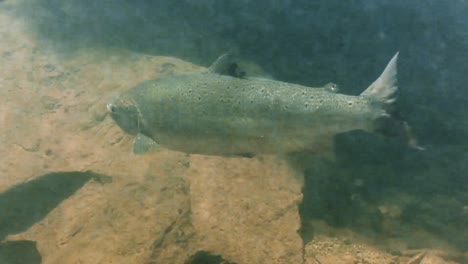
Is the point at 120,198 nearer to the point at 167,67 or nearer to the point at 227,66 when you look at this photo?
the point at 227,66

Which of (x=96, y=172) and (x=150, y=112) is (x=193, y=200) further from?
(x=96, y=172)

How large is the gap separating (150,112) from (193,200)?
1.13m

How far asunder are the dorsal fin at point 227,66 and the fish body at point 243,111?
0.01 meters

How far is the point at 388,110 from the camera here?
146 inches

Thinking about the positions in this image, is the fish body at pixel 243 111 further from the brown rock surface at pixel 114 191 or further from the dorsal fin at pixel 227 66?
the brown rock surface at pixel 114 191

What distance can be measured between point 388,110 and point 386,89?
0.21 meters

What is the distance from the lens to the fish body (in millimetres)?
3758

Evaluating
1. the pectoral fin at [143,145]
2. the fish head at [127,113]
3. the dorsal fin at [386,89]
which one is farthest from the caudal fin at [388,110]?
the fish head at [127,113]

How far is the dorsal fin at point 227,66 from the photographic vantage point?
4184mm

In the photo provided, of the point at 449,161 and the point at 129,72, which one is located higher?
the point at 129,72

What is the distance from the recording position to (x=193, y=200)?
438 cm

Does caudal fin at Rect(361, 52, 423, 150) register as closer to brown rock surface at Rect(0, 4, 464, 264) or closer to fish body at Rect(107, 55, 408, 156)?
fish body at Rect(107, 55, 408, 156)

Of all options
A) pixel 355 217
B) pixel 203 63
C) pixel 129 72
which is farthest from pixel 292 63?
pixel 355 217

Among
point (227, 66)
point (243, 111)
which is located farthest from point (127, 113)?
point (243, 111)
